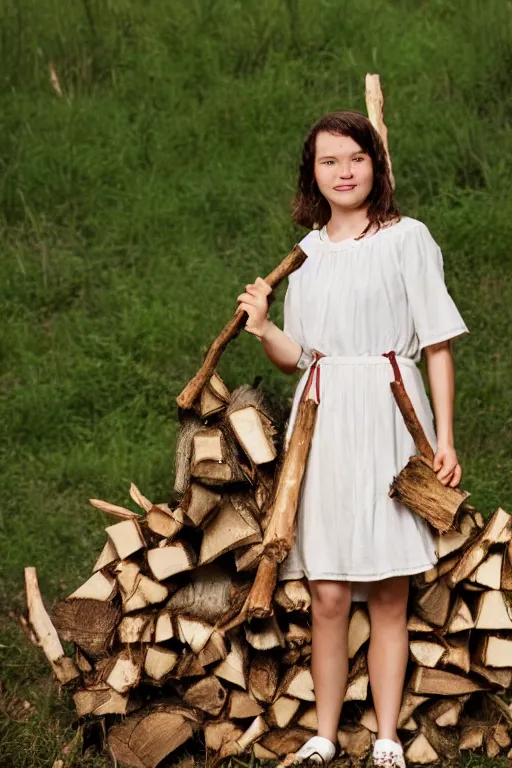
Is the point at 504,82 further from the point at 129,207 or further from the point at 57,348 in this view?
the point at 57,348

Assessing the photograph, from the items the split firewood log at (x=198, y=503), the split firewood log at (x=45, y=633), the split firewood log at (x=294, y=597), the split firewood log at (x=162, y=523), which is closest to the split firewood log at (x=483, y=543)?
the split firewood log at (x=294, y=597)

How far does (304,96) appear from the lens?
673 cm

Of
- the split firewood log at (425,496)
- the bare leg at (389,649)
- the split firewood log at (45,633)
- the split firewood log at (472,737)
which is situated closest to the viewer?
the split firewood log at (425,496)

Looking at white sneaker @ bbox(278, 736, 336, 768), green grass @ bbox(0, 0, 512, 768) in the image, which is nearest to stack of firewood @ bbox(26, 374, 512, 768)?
white sneaker @ bbox(278, 736, 336, 768)

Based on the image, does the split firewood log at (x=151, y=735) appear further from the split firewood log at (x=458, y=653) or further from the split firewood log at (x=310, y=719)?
the split firewood log at (x=458, y=653)

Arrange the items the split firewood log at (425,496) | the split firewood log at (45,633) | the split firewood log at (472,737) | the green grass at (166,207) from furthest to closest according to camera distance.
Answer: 1. the green grass at (166,207)
2. the split firewood log at (45,633)
3. the split firewood log at (472,737)
4. the split firewood log at (425,496)

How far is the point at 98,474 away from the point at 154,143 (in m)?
2.44

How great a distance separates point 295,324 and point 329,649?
0.99 meters

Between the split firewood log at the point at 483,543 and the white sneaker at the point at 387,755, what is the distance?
51 cm

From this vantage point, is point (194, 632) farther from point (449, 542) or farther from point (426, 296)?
point (426, 296)

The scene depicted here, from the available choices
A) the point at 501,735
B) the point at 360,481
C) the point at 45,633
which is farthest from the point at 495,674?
the point at 45,633

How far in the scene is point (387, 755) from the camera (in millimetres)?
3422

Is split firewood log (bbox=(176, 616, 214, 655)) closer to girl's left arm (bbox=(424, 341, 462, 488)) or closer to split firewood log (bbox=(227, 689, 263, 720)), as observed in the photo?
split firewood log (bbox=(227, 689, 263, 720))

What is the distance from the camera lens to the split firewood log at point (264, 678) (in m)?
3.57
